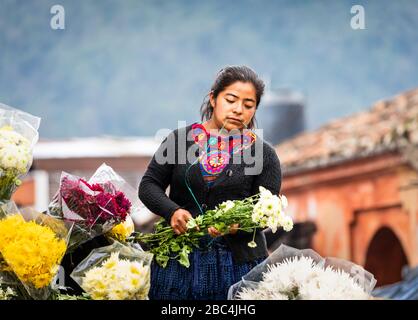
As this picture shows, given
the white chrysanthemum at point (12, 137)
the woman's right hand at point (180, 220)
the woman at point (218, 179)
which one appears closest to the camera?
the white chrysanthemum at point (12, 137)

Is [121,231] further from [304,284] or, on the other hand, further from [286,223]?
[304,284]

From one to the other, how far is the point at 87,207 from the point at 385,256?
783 cm

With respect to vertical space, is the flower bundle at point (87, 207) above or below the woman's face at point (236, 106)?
below

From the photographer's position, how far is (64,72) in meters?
13.9

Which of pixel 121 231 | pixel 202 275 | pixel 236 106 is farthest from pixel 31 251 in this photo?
pixel 236 106

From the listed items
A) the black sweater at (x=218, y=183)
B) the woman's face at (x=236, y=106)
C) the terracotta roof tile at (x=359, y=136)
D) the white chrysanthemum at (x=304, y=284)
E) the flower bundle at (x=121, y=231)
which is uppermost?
the terracotta roof tile at (x=359, y=136)

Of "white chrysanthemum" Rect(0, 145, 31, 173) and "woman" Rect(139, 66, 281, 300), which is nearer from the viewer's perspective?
"white chrysanthemum" Rect(0, 145, 31, 173)

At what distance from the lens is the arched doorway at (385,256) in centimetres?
1000

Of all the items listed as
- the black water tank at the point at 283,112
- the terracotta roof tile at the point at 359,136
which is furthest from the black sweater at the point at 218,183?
the black water tank at the point at 283,112

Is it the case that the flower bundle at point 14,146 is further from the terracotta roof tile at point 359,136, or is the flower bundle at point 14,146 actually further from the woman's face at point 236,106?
the terracotta roof tile at point 359,136

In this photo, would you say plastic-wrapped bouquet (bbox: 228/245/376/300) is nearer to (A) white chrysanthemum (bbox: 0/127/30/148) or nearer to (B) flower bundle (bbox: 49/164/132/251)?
(B) flower bundle (bbox: 49/164/132/251)

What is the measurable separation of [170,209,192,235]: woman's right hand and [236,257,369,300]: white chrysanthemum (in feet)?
1.15

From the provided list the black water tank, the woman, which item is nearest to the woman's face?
the woman

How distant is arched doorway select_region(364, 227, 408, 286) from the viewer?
10.00 meters
